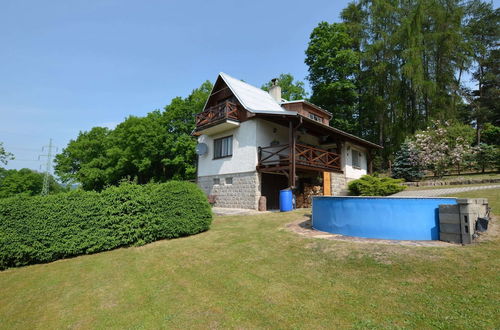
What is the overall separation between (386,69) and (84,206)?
27820mm

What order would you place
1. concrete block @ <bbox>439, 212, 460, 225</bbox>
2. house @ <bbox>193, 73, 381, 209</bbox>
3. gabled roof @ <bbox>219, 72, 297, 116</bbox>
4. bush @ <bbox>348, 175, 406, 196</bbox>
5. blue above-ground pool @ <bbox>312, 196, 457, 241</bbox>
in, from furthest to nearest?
gabled roof @ <bbox>219, 72, 297, 116</bbox>, house @ <bbox>193, 73, 381, 209</bbox>, bush @ <bbox>348, 175, 406, 196</bbox>, blue above-ground pool @ <bbox>312, 196, 457, 241</bbox>, concrete block @ <bbox>439, 212, 460, 225</bbox>

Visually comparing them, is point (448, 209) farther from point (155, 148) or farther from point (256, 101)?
point (155, 148)

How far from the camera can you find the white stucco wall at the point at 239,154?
1537 centimetres

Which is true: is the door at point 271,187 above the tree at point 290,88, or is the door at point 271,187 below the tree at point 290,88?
below

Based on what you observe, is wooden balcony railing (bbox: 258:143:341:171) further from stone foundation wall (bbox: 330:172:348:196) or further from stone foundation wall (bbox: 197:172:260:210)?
stone foundation wall (bbox: 197:172:260:210)

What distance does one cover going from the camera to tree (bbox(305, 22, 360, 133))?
1045 inches

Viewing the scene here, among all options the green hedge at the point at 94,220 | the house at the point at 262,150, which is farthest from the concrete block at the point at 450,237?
the house at the point at 262,150

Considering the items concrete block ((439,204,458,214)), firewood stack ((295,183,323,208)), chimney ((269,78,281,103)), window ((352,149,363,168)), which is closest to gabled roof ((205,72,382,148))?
chimney ((269,78,281,103))

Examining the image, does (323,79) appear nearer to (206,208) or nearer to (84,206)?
(206,208)

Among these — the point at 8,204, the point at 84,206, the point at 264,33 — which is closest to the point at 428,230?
the point at 84,206

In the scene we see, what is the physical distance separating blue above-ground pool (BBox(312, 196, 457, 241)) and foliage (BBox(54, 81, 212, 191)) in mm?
20266

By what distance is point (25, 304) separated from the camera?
191 inches

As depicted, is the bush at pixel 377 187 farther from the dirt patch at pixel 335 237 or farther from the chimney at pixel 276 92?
the chimney at pixel 276 92

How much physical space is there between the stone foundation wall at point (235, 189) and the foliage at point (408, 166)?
12067mm
